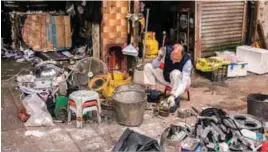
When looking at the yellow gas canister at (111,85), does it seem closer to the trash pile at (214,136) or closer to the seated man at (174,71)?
the seated man at (174,71)

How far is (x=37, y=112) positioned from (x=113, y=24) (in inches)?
110

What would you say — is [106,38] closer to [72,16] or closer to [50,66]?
[50,66]

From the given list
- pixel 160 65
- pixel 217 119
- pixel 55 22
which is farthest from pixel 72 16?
pixel 217 119

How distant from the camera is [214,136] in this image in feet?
16.4

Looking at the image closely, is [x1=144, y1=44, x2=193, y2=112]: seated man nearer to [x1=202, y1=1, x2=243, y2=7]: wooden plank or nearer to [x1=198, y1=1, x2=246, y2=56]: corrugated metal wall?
[x1=198, y1=1, x2=246, y2=56]: corrugated metal wall

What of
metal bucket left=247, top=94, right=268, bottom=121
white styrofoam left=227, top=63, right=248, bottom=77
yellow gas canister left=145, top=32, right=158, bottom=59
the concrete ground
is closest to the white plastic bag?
the concrete ground

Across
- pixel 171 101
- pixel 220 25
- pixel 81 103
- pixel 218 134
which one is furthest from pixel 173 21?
pixel 218 134

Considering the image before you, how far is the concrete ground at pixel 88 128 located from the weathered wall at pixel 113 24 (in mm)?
1877

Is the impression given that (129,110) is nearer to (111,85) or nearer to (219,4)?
(111,85)

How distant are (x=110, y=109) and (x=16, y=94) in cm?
195

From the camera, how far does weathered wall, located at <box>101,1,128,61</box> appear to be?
7.75 metres

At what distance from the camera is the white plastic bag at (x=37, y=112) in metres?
5.79

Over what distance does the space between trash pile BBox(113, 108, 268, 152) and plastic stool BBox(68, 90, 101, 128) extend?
3.31ft

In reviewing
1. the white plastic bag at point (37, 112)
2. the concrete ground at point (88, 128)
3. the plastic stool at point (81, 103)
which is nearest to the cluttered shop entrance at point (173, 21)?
the concrete ground at point (88, 128)
